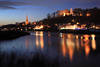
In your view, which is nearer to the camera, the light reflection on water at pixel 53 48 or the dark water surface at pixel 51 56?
the dark water surface at pixel 51 56

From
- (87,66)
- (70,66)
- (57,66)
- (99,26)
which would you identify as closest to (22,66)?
(57,66)

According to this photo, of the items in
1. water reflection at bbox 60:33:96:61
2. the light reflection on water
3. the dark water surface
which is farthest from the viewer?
water reflection at bbox 60:33:96:61

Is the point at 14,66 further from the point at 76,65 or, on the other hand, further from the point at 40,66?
the point at 76,65

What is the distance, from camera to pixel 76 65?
33.1ft

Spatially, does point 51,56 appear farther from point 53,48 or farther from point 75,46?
point 75,46

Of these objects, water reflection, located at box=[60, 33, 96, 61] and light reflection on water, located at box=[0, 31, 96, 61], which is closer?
light reflection on water, located at box=[0, 31, 96, 61]

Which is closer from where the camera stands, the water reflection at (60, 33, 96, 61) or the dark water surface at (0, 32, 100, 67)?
the dark water surface at (0, 32, 100, 67)

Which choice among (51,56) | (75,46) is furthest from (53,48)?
(51,56)

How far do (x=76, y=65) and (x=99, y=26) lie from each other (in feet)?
335

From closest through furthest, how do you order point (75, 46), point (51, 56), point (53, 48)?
1. point (51, 56)
2. point (53, 48)
3. point (75, 46)

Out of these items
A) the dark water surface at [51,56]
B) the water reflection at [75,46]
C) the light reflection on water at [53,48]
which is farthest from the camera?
the water reflection at [75,46]

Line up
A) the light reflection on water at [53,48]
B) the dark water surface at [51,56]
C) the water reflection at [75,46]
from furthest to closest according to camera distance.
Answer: the water reflection at [75,46], the light reflection on water at [53,48], the dark water surface at [51,56]

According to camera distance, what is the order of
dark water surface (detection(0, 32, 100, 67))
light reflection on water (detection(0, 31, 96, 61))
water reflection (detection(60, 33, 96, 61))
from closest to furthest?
dark water surface (detection(0, 32, 100, 67)), light reflection on water (detection(0, 31, 96, 61)), water reflection (detection(60, 33, 96, 61))

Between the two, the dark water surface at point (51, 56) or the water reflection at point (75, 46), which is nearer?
the dark water surface at point (51, 56)
